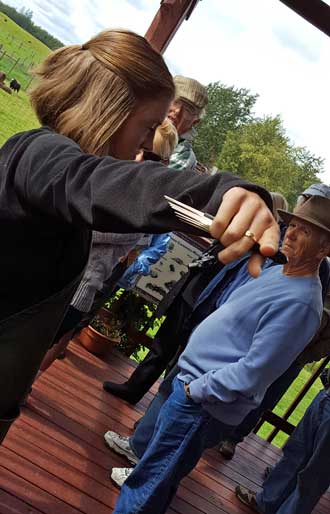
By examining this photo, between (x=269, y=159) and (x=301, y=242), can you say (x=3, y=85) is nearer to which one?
(x=301, y=242)

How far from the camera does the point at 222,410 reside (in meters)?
2.28

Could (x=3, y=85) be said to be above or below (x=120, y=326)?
below

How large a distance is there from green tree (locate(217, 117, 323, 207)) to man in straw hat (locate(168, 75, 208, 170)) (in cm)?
5954

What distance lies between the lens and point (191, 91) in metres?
3.54

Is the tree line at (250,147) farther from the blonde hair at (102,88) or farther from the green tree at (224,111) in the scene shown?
the blonde hair at (102,88)

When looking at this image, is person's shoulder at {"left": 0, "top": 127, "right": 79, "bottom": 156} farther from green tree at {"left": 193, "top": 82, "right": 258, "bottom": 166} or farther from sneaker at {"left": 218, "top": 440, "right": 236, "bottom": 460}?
green tree at {"left": 193, "top": 82, "right": 258, "bottom": 166}

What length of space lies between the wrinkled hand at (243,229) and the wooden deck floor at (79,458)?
7.13ft

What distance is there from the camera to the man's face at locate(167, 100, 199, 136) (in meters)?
3.61

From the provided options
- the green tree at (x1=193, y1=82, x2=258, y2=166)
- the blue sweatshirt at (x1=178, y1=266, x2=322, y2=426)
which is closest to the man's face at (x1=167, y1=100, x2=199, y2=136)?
the blue sweatshirt at (x1=178, y1=266, x2=322, y2=426)

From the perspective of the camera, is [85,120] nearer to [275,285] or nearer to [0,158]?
[0,158]

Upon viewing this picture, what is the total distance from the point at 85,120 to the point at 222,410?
1.37 m

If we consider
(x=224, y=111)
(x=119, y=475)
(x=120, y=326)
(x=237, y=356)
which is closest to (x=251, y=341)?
(x=237, y=356)

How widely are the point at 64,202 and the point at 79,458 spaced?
2550 mm

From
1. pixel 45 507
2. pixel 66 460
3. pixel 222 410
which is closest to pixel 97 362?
pixel 66 460
